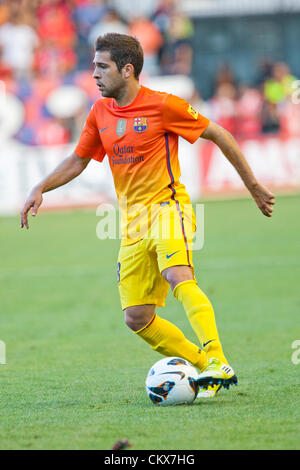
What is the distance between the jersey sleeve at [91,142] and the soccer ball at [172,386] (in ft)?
5.09

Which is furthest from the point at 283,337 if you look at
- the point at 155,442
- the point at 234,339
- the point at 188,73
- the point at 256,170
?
the point at 188,73

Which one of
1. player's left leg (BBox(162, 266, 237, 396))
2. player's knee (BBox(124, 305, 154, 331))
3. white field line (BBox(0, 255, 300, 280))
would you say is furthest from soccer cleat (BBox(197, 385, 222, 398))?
white field line (BBox(0, 255, 300, 280))

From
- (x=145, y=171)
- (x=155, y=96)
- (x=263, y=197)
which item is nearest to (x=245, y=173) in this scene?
(x=263, y=197)

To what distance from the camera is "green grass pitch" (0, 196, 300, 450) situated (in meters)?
4.32

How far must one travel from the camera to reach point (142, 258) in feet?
17.7

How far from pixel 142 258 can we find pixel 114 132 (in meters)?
0.80

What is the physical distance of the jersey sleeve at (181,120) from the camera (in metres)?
5.43

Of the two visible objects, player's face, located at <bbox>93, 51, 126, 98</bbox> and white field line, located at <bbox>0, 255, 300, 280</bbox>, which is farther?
white field line, located at <bbox>0, 255, 300, 280</bbox>

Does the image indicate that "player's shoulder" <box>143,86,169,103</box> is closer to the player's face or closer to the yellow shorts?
the player's face

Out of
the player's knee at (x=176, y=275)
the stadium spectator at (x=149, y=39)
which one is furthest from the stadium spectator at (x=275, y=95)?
the player's knee at (x=176, y=275)

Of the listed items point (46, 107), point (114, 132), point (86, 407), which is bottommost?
point (86, 407)

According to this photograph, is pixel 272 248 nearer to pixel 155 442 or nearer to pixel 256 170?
pixel 256 170

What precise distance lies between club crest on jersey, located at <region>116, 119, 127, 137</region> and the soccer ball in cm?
146

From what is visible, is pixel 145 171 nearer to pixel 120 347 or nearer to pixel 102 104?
pixel 102 104
